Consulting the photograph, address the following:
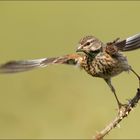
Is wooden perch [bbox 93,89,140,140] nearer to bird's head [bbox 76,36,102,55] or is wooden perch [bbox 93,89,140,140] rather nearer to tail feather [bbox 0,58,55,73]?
tail feather [bbox 0,58,55,73]

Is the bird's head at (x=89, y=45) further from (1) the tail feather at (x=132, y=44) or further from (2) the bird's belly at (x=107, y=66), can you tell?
(1) the tail feather at (x=132, y=44)

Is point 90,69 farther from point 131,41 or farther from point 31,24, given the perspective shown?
point 31,24

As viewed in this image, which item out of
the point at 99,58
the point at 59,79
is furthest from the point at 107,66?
the point at 59,79

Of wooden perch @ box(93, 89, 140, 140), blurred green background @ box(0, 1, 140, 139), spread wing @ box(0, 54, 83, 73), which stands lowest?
blurred green background @ box(0, 1, 140, 139)

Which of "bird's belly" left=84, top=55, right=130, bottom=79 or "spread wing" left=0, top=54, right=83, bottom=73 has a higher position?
"spread wing" left=0, top=54, right=83, bottom=73

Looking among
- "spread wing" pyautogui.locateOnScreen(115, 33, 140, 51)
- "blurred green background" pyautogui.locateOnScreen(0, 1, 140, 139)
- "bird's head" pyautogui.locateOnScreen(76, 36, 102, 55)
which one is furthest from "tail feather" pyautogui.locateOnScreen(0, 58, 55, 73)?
"blurred green background" pyautogui.locateOnScreen(0, 1, 140, 139)

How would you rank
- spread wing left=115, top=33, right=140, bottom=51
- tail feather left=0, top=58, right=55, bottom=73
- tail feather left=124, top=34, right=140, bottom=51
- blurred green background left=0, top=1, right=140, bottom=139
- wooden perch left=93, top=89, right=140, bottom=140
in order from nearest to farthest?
wooden perch left=93, top=89, right=140, bottom=140
tail feather left=0, top=58, right=55, bottom=73
spread wing left=115, top=33, right=140, bottom=51
tail feather left=124, top=34, right=140, bottom=51
blurred green background left=0, top=1, right=140, bottom=139

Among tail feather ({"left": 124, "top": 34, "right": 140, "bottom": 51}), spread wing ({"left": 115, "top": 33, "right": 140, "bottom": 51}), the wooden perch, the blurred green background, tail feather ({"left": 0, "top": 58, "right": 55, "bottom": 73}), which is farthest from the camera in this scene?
the blurred green background
